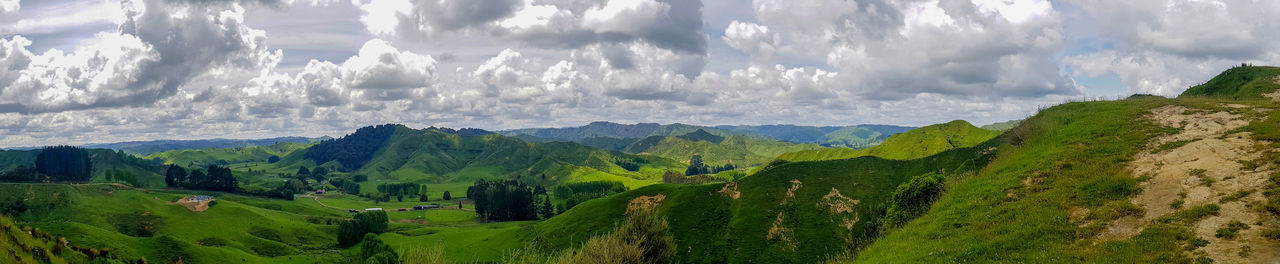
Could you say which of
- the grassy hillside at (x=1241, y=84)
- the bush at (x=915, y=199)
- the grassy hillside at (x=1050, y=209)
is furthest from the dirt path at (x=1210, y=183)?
the grassy hillside at (x=1241, y=84)

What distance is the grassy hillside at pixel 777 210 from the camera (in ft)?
335

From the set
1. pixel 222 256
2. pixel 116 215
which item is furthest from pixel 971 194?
pixel 116 215

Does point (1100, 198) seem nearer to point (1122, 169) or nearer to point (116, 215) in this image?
point (1122, 169)

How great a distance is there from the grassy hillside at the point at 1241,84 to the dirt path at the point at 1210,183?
132 ft

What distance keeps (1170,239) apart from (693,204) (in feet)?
321

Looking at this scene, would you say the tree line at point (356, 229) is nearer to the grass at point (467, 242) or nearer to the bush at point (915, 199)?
the grass at point (467, 242)

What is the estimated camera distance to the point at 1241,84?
8919 cm

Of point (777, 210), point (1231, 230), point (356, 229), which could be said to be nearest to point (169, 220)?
point (356, 229)

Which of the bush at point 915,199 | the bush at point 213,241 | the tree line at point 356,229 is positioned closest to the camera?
the bush at point 915,199

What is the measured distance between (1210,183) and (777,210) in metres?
79.9

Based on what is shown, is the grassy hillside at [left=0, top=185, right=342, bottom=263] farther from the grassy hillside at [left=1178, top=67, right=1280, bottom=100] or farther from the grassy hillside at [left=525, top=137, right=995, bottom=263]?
the grassy hillside at [left=1178, top=67, right=1280, bottom=100]

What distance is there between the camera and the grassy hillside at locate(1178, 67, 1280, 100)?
262 feet

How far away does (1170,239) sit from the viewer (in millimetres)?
30719

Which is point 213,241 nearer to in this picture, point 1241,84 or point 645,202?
point 645,202
